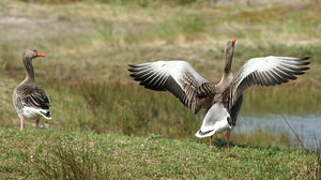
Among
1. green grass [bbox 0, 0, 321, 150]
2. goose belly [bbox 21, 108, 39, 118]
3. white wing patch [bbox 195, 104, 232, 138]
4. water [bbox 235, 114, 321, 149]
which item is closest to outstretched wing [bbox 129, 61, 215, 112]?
white wing patch [bbox 195, 104, 232, 138]

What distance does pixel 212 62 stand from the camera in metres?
26.5

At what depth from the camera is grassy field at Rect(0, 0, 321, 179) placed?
11.2m

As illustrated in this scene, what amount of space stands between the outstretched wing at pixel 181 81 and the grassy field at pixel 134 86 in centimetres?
67

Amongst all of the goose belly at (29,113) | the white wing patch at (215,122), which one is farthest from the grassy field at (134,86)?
the goose belly at (29,113)

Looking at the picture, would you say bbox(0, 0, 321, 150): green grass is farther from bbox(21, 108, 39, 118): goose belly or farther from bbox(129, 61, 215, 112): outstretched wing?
bbox(129, 61, 215, 112): outstretched wing

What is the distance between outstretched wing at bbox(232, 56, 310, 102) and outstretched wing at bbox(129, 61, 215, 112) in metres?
0.57

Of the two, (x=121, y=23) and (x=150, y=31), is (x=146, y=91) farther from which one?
(x=121, y=23)

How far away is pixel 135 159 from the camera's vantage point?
11.6 metres

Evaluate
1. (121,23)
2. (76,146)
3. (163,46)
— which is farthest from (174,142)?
(121,23)

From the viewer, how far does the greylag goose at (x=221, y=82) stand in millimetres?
12594

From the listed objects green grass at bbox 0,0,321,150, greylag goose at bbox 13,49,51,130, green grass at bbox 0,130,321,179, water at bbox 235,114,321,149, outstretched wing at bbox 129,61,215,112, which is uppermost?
outstretched wing at bbox 129,61,215,112

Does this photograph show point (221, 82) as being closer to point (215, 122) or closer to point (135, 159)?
point (215, 122)

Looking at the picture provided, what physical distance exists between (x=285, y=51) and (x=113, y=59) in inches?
217

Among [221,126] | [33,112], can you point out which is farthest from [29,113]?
[221,126]
